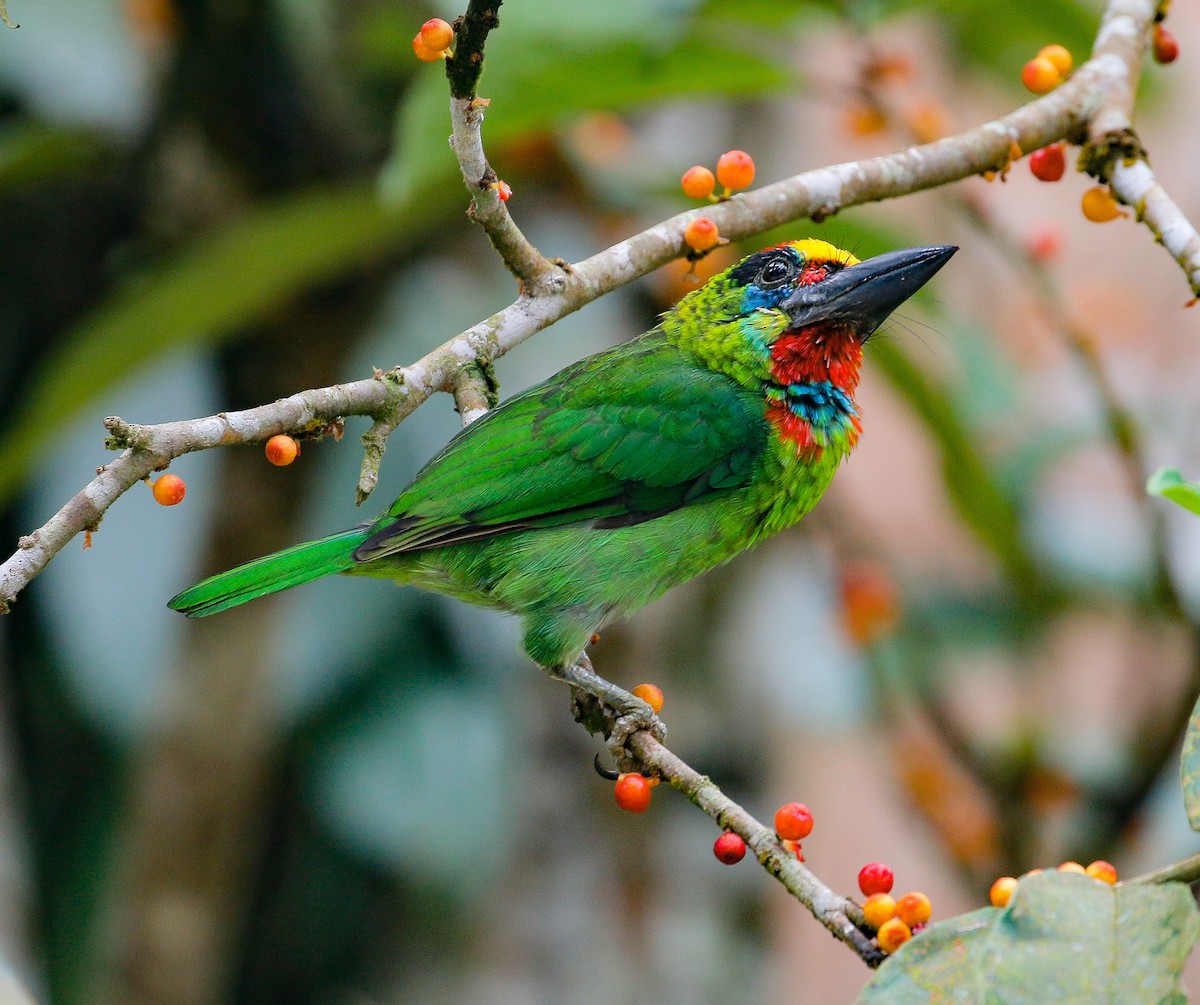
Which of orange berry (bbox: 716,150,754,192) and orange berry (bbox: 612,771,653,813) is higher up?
orange berry (bbox: 716,150,754,192)

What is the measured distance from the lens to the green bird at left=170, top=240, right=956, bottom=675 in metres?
2.50

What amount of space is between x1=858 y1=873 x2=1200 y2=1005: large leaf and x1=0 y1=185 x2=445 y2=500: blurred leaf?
2.22 m

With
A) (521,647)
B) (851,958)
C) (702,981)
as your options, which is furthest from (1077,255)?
(521,647)

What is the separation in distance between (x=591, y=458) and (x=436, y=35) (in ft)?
3.57

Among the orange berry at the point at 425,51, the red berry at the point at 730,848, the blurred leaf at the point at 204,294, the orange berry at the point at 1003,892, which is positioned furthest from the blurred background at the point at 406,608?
the orange berry at the point at 1003,892

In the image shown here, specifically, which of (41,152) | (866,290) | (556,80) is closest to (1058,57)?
(866,290)

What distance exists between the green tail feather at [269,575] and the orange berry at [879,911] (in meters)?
1.18

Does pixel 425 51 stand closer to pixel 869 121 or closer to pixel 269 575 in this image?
pixel 269 575

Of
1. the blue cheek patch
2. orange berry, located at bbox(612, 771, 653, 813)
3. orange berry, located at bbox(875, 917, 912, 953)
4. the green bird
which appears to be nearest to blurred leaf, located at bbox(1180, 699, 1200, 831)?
orange berry, located at bbox(875, 917, 912, 953)

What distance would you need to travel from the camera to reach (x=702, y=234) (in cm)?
211

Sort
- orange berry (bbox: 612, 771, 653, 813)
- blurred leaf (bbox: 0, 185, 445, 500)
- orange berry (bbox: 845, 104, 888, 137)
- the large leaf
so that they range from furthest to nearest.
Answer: blurred leaf (bbox: 0, 185, 445, 500)
orange berry (bbox: 845, 104, 888, 137)
orange berry (bbox: 612, 771, 653, 813)
the large leaf

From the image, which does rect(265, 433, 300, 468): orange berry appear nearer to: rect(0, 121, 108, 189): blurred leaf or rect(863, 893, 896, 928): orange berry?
rect(863, 893, 896, 928): orange berry

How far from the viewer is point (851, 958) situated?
567 centimetres

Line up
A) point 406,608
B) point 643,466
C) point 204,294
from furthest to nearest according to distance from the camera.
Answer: point 406,608
point 204,294
point 643,466
